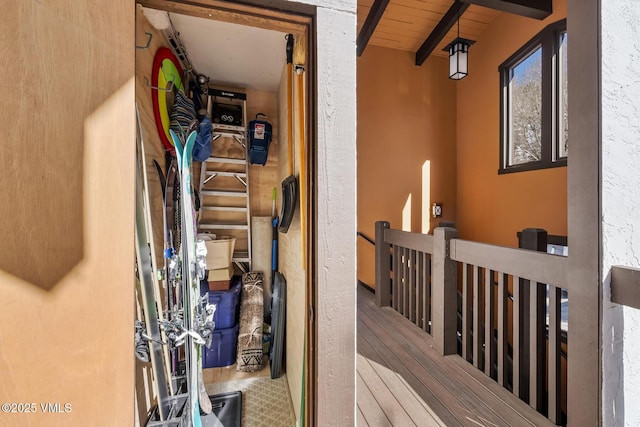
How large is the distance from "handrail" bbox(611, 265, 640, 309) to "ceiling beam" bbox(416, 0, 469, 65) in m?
3.35

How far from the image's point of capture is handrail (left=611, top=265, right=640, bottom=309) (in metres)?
1.16

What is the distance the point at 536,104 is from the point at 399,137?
1.65m

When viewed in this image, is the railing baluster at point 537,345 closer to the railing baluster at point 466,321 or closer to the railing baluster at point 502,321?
the railing baluster at point 502,321

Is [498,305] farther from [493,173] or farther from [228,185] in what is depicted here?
[228,185]

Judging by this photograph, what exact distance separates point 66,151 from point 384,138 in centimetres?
368

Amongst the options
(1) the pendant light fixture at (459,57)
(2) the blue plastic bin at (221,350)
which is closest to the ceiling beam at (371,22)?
(1) the pendant light fixture at (459,57)

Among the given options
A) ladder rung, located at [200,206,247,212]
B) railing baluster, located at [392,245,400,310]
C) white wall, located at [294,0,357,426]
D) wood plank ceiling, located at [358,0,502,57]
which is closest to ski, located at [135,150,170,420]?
white wall, located at [294,0,357,426]

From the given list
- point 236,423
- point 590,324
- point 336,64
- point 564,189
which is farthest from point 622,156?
point 236,423

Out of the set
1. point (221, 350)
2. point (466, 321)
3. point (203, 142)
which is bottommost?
point (221, 350)

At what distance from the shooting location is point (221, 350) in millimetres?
2455

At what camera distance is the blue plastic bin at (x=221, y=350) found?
8.00ft

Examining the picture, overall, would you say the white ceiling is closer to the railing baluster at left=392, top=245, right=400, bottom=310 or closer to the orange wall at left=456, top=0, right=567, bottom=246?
the railing baluster at left=392, top=245, right=400, bottom=310

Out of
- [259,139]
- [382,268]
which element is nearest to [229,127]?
[259,139]

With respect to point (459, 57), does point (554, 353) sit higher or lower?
lower
